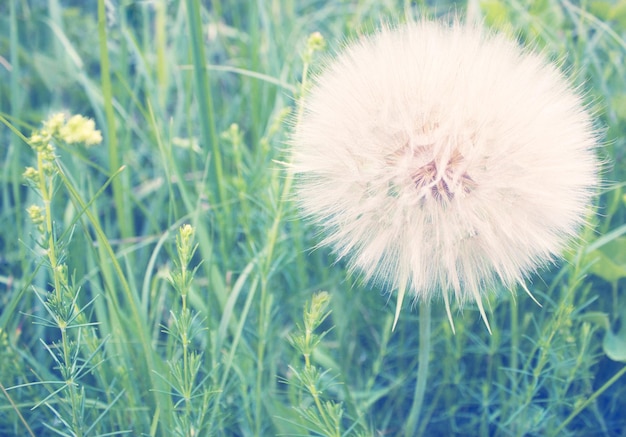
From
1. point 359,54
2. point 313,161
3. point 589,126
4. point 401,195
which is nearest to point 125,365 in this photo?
point 313,161

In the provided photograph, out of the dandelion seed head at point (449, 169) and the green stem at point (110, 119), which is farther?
the green stem at point (110, 119)

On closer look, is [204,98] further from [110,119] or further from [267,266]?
[267,266]

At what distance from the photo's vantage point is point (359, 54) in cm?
124

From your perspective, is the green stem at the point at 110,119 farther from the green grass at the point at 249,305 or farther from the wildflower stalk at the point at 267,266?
the wildflower stalk at the point at 267,266

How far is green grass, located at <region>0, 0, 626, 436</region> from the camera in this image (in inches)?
48.0

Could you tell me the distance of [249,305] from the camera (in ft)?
4.64

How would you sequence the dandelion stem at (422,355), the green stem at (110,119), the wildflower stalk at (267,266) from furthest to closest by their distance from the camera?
the green stem at (110,119) → the wildflower stalk at (267,266) → the dandelion stem at (422,355)

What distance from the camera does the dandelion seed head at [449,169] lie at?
3.44ft

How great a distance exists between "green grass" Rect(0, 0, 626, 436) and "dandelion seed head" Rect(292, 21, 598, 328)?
11 cm

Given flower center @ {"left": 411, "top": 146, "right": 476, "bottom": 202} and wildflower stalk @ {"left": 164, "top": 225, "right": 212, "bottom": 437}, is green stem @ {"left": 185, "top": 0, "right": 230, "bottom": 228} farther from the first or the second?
flower center @ {"left": 411, "top": 146, "right": 476, "bottom": 202}

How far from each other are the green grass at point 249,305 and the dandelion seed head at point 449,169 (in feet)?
0.36

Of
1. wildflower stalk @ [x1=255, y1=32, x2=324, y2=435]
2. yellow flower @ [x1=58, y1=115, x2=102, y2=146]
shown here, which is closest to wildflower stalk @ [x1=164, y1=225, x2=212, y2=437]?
wildflower stalk @ [x1=255, y1=32, x2=324, y2=435]

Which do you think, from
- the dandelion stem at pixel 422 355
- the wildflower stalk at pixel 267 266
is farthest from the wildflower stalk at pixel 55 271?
the dandelion stem at pixel 422 355

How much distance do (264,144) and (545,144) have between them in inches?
28.5
